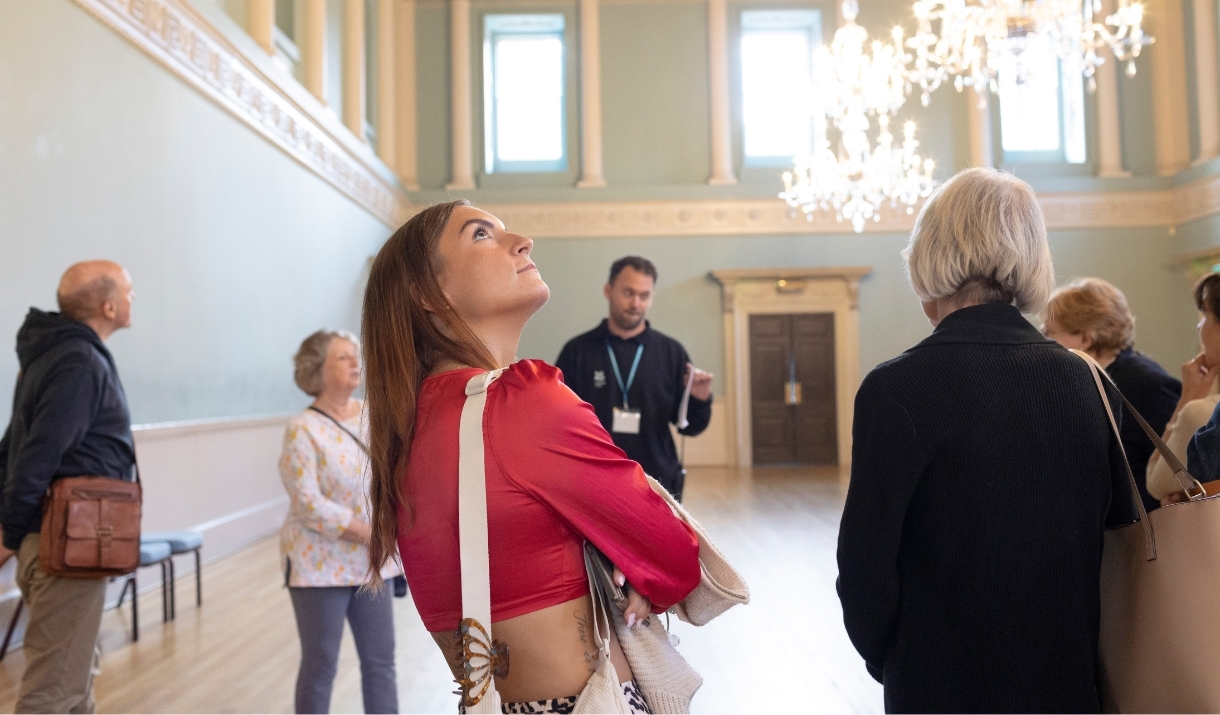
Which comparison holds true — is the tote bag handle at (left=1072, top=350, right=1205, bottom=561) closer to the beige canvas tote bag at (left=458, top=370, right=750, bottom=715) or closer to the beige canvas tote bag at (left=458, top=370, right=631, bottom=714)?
the beige canvas tote bag at (left=458, top=370, right=750, bottom=715)

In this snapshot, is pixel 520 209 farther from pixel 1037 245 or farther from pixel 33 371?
pixel 1037 245

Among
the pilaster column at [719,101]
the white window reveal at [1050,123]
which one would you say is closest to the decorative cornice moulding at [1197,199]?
the white window reveal at [1050,123]

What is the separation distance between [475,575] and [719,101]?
1386 cm

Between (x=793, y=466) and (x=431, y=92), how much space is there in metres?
8.20

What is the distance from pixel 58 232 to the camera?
210 inches

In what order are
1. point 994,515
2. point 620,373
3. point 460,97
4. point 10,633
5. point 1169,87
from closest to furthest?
point 994,515 < point 620,373 < point 10,633 < point 1169,87 < point 460,97

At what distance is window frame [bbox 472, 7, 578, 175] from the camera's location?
14.5 meters

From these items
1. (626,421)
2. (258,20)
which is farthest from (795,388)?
(626,421)

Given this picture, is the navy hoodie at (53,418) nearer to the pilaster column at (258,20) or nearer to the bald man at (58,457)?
the bald man at (58,457)

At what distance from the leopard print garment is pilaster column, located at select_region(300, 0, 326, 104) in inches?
387

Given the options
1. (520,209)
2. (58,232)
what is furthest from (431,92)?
(58,232)

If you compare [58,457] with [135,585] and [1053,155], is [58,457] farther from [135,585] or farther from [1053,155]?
[1053,155]

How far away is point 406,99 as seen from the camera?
14.3 metres

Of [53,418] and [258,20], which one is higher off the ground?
[258,20]
